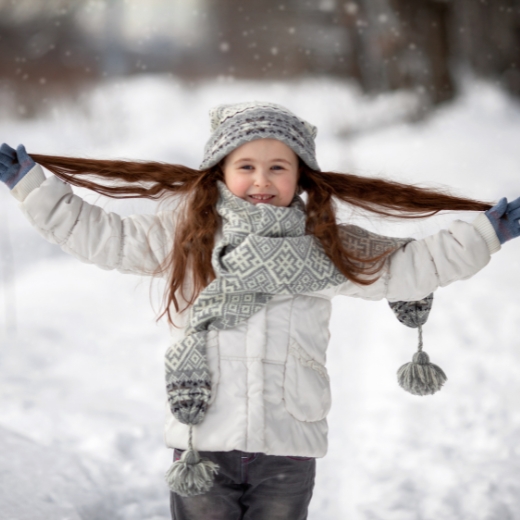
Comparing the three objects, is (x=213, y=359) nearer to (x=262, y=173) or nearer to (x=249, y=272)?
(x=249, y=272)

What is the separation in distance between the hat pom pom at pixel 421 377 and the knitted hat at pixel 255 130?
0.40m

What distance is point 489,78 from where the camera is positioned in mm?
2520

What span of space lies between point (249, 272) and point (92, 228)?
10.4 inches

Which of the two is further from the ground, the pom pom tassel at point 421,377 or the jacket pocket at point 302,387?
the pom pom tassel at point 421,377

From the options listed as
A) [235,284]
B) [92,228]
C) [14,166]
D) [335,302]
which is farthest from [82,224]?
[335,302]

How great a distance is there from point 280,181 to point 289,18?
1398 mm

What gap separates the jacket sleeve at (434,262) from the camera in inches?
44.9

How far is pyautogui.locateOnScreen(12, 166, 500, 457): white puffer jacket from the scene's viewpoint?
3.51 feet

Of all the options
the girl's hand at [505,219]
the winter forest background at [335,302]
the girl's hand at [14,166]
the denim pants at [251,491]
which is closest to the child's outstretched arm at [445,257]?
the girl's hand at [505,219]

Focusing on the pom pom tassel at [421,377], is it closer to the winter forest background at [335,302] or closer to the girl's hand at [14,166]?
the winter forest background at [335,302]

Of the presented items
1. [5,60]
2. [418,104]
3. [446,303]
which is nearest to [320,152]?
[418,104]

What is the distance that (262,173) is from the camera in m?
1.12

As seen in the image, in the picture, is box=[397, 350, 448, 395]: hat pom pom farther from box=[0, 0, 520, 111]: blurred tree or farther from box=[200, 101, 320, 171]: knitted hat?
box=[0, 0, 520, 111]: blurred tree

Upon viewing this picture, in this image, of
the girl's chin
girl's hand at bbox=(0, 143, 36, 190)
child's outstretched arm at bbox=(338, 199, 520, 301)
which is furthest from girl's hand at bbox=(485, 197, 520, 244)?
girl's hand at bbox=(0, 143, 36, 190)
